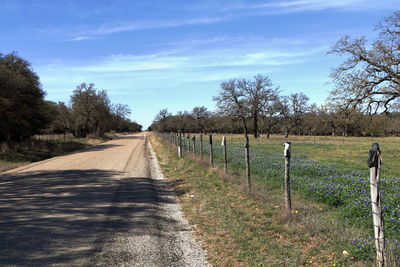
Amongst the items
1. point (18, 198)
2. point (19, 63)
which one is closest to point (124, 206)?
point (18, 198)

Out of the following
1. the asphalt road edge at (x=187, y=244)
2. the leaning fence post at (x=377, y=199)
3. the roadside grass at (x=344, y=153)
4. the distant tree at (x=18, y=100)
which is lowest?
the roadside grass at (x=344, y=153)

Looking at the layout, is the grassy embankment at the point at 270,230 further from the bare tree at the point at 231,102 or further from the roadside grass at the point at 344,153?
the bare tree at the point at 231,102

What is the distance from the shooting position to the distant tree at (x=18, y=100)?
24.5m

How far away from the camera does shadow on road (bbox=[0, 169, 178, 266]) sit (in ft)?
15.1

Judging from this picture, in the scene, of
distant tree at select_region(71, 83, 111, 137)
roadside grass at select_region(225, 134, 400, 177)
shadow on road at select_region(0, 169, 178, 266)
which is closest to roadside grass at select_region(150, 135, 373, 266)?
shadow on road at select_region(0, 169, 178, 266)

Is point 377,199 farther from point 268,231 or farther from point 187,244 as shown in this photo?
point 187,244

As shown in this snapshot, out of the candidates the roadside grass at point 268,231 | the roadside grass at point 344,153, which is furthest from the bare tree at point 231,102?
the roadside grass at point 268,231

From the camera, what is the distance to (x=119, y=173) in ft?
43.9

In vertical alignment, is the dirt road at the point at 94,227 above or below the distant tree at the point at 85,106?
below

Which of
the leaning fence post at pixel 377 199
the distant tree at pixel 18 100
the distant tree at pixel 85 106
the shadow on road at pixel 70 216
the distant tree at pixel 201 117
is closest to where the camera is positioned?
the leaning fence post at pixel 377 199

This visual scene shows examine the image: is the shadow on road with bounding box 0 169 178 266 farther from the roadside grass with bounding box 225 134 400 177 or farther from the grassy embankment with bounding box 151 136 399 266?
the roadside grass with bounding box 225 134 400 177

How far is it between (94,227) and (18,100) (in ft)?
82.5

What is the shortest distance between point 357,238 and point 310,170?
26.4 feet

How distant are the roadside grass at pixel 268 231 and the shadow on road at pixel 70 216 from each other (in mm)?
1036
